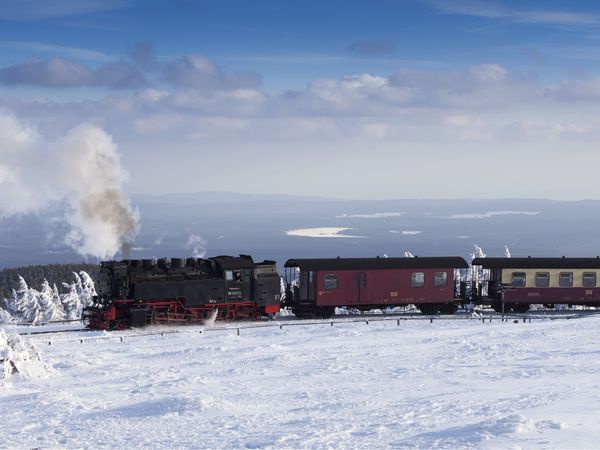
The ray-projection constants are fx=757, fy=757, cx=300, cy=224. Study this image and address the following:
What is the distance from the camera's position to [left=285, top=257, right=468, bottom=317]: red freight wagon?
3766 centimetres

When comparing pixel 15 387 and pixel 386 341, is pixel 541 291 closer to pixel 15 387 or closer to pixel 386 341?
pixel 386 341

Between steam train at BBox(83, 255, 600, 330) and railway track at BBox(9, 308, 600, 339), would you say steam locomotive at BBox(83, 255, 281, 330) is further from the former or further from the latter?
railway track at BBox(9, 308, 600, 339)

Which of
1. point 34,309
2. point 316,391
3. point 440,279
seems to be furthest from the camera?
point 34,309

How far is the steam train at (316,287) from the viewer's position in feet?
112

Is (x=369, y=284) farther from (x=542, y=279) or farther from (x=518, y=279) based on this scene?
(x=542, y=279)

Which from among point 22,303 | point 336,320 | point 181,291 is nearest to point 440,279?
point 336,320

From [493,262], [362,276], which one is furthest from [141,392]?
[493,262]

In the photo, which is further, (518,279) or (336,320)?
(518,279)

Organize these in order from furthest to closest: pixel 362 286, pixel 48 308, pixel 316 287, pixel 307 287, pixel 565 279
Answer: pixel 48 308 < pixel 565 279 < pixel 362 286 < pixel 307 287 < pixel 316 287

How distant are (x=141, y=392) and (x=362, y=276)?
18.6 metres

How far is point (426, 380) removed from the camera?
70.6ft

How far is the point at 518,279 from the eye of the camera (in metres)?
39.8

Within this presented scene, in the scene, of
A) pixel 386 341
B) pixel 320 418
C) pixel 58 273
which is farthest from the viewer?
pixel 58 273

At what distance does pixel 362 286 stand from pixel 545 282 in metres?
9.92
